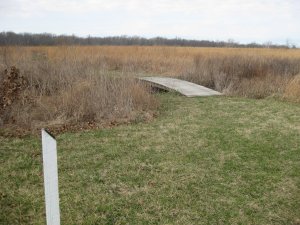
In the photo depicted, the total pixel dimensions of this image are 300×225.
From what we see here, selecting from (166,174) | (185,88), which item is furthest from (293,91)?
(166,174)

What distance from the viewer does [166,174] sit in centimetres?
510

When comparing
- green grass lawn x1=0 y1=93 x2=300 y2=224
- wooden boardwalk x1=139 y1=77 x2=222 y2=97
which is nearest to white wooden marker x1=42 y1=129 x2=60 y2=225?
green grass lawn x1=0 y1=93 x2=300 y2=224

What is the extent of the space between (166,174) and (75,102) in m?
3.76

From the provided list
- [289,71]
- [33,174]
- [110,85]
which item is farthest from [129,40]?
[33,174]

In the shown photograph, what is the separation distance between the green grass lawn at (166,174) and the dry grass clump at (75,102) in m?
0.77

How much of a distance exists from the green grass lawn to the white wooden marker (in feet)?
4.77

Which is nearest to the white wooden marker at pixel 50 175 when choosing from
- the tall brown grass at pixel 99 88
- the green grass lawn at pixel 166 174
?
the green grass lawn at pixel 166 174

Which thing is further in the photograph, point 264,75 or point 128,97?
point 264,75

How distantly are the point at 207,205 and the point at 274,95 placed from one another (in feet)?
26.1

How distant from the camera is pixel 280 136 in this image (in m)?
7.02

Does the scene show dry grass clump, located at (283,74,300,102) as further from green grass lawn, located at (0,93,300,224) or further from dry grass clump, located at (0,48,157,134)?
dry grass clump, located at (0,48,157,134)

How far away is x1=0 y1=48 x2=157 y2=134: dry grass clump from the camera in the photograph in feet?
25.3

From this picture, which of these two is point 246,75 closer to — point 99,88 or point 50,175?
point 99,88

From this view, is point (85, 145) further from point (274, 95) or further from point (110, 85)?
point (274, 95)
